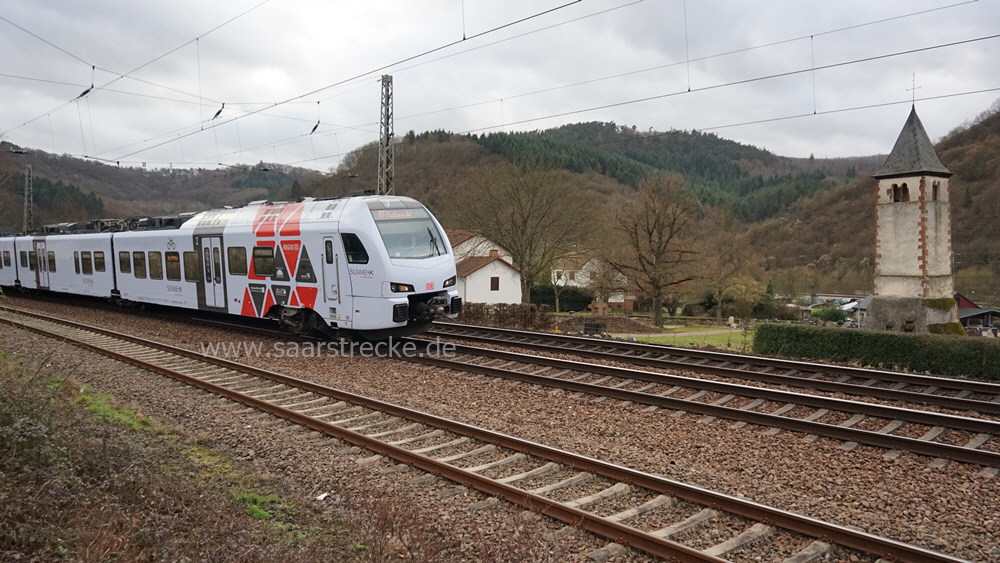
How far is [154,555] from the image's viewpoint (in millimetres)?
4266

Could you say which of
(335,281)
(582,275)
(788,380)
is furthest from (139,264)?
(582,275)

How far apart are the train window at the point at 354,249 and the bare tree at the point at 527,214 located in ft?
78.1

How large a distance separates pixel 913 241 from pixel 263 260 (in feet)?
90.3

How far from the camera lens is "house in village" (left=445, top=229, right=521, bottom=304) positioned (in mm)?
43534

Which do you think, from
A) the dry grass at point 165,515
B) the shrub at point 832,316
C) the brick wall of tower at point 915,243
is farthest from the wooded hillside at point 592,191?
the dry grass at point 165,515

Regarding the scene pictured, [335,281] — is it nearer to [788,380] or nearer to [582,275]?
[788,380]

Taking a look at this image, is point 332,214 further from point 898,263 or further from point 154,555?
point 898,263

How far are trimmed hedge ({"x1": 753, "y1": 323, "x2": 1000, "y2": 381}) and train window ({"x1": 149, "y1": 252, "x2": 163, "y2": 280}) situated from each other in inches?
711

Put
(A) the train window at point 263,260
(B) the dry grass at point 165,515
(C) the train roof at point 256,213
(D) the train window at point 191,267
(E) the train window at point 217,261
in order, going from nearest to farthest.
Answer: (B) the dry grass at point 165,515 < (C) the train roof at point 256,213 < (A) the train window at point 263,260 < (E) the train window at point 217,261 < (D) the train window at point 191,267

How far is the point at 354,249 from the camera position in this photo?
13.3m

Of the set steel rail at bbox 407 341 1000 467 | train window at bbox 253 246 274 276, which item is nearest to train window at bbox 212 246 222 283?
train window at bbox 253 246 274 276

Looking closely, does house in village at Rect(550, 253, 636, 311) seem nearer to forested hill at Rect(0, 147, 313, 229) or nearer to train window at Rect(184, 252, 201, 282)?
forested hill at Rect(0, 147, 313, 229)

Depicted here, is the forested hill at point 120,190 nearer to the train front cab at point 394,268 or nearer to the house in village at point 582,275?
the house in village at point 582,275

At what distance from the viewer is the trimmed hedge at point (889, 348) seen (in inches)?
531
